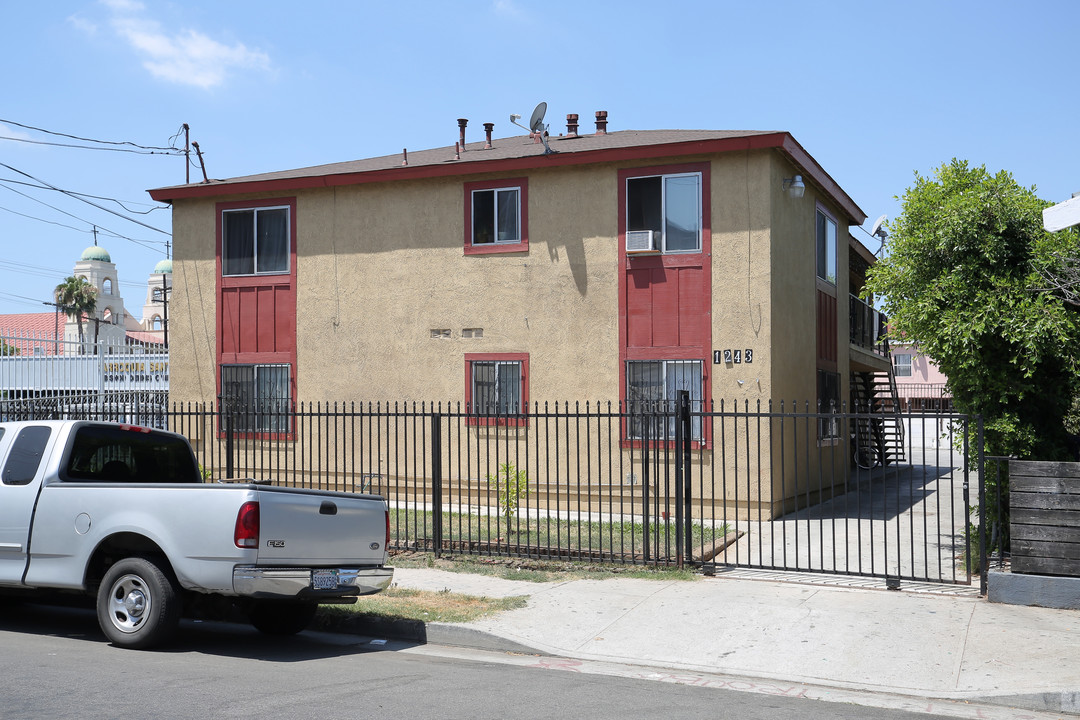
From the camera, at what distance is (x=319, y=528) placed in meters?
7.85

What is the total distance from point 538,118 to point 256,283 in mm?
6040

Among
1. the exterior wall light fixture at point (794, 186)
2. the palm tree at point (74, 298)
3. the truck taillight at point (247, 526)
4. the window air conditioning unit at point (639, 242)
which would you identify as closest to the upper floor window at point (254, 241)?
the window air conditioning unit at point (639, 242)

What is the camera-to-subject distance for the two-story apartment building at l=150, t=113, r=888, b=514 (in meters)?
15.5

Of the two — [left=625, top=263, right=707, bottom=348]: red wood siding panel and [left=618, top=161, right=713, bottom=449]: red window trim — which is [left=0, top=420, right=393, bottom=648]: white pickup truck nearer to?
[left=618, top=161, right=713, bottom=449]: red window trim

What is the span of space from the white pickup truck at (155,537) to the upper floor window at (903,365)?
52.2 m

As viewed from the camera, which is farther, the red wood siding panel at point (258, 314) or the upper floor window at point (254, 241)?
the upper floor window at point (254, 241)

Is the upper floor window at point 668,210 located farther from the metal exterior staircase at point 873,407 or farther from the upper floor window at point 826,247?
the metal exterior staircase at point 873,407

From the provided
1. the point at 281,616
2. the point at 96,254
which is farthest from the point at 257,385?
the point at 96,254

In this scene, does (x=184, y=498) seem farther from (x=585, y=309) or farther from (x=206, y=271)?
(x=206, y=271)

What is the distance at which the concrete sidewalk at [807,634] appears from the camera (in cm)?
717

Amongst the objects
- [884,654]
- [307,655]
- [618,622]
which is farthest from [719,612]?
[307,655]

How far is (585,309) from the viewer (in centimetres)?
1633

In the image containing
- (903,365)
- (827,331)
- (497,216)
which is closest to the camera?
(497,216)

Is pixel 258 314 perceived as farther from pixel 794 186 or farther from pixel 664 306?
pixel 794 186
